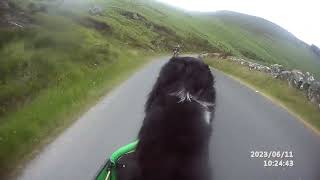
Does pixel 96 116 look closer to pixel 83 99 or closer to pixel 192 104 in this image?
pixel 83 99

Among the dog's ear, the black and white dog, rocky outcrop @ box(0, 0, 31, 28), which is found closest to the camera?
the black and white dog

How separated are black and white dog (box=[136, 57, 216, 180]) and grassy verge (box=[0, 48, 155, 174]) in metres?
7.19

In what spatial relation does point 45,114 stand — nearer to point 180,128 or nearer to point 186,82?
point 186,82

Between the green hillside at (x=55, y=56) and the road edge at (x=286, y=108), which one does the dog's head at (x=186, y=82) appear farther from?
the green hillside at (x=55, y=56)

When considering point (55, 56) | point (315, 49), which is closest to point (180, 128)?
point (315, 49)

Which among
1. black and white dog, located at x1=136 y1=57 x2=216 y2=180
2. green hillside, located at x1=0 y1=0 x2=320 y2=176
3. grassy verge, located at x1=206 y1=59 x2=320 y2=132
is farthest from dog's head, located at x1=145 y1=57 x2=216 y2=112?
green hillside, located at x1=0 y1=0 x2=320 y2=176

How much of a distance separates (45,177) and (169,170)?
6.40 meters

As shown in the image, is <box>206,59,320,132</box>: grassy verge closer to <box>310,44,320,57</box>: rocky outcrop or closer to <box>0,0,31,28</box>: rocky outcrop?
<box>310,44,320,57</box>: rocky outcrop

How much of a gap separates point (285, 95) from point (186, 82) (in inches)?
211

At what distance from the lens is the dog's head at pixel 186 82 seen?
3.03 meters

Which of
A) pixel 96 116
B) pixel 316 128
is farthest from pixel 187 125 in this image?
pixel 96 116

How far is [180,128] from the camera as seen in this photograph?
2945 mm

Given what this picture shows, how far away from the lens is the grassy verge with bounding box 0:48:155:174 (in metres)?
10.5

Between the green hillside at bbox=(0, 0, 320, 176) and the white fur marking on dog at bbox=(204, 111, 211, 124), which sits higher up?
the white fur marking on dog at bbox=(204, 111, 211, 124)
